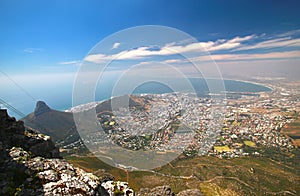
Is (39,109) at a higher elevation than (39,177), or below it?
below

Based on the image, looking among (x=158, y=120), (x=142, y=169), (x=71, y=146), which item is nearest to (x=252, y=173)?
(x=142, y=169)

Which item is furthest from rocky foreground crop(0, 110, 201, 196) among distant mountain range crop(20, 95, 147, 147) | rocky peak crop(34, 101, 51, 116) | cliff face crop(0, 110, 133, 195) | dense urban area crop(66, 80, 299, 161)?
rocky peak crop(34, 101, 51, 116)

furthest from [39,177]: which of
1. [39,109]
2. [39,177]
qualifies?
[39,109]

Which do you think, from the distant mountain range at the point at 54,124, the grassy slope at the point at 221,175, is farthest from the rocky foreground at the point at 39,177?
the distant mountain range at the point at 54,124

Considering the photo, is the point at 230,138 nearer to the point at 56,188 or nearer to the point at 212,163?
the point at 212,163

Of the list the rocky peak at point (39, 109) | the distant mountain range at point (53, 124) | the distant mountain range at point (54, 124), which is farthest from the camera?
the rocky peak at point (39, 109)

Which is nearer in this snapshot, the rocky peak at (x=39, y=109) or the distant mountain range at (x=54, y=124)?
the distant mountain range at (x=54, y=124)

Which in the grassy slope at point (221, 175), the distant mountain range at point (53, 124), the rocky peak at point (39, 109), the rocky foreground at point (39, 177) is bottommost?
the grassy slope at point (221, 175)

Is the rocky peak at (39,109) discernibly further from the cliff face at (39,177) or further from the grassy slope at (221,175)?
the cliff face at (39,177)

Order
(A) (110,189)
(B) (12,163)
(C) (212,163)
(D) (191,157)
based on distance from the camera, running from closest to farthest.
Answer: (B) (12,163), (A) (110,189), (C) (212,163), (D) (191,157)

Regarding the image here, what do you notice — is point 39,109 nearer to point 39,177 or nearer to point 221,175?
point 221,175

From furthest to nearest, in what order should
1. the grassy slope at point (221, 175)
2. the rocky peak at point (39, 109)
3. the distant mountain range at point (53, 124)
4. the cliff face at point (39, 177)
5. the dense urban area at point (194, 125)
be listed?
the rocky peak at point (39, 109)
the distant mountain range at point (53, 124)
the grassy slope at point (221, 175)
the dense urban area at point (194, 125)
the cliff face at point (39, 177)
